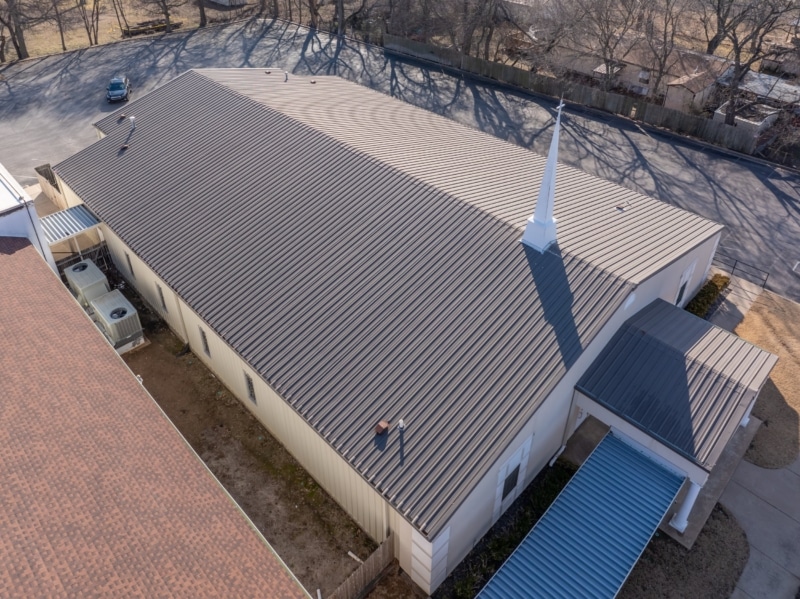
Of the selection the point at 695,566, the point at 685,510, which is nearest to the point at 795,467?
the point at 685,510

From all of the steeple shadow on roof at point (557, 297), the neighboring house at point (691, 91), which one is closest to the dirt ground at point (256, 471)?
the steeple shadow on roof at point (557, 297)

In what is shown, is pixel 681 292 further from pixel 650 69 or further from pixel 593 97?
pixel 650 69

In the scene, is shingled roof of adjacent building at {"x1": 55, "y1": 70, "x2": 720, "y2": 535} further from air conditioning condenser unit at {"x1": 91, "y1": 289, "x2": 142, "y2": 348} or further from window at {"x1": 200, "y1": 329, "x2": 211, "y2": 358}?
air conditioning condenser unit at {"x1": 91, "y1": 289, "x2": 142, "y2": 348}

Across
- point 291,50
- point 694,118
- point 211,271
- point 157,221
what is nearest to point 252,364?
point 211,271

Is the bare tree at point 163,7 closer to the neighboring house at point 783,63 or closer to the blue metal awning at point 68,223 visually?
the blue metal awning at point 68,223

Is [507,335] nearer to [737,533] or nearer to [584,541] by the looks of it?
[584,541]
